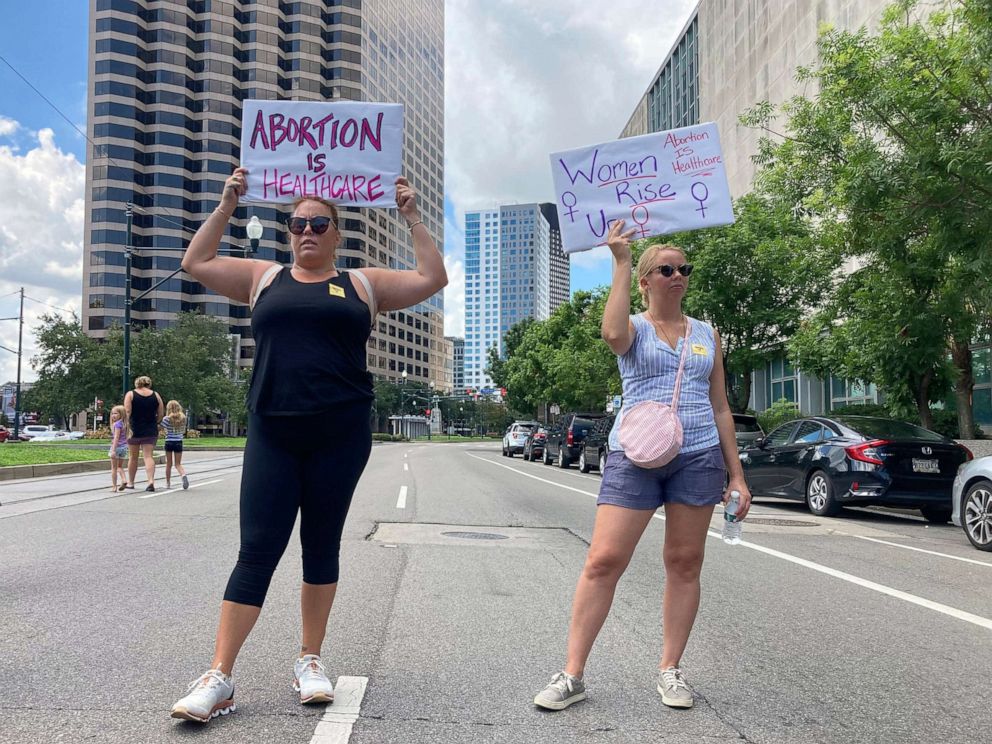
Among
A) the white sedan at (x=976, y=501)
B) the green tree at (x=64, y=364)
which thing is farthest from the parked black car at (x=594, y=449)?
the green tree at (x=64, y=364)

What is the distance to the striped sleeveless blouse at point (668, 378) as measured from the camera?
3.36 meters

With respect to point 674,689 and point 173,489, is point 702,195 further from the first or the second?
point 173,489

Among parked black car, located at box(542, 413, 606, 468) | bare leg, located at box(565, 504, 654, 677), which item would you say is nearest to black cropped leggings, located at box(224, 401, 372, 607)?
bare leg, located at box(565, 504, 654, 677)

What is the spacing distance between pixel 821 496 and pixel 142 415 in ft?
32.2

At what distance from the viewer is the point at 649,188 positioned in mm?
3975

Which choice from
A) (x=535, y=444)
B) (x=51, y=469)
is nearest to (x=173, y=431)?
(x=51, y=469)

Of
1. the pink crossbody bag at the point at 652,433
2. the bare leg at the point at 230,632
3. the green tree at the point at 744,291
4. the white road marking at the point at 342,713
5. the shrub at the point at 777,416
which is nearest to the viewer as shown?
the white road marking at the point at 342,713

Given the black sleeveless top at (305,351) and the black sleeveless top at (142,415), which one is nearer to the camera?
the black sleeveless top at (305,351)

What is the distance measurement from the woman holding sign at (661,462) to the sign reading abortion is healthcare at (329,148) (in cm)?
121

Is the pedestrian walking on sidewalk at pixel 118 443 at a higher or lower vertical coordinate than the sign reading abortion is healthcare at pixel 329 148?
lower

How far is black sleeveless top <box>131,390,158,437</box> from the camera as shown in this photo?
12297 mm

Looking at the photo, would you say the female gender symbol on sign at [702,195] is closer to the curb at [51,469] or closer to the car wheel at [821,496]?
the car wheel at [821,496]

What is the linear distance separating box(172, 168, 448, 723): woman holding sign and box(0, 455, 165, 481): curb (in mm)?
15056

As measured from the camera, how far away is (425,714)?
3211 mm
